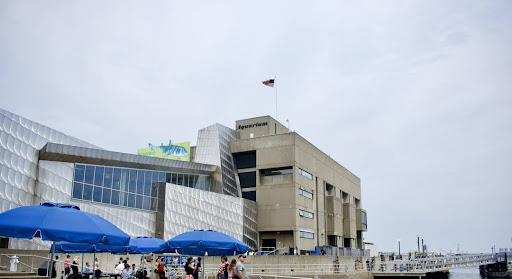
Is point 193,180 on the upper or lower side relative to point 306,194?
upper

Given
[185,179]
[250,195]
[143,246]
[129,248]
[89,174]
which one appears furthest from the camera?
[250,195]

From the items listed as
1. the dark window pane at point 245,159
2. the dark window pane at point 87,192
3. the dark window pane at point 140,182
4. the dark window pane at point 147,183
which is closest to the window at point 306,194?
the dark window pane at point 245,159

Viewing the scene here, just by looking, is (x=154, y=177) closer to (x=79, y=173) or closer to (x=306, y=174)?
(x=79, y=173)

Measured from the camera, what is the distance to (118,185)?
38406mm

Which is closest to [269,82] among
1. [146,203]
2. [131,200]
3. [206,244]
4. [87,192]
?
[146,203]

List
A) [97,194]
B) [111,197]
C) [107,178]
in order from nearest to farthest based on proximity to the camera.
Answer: [97,194]
[111,197]
[107,178]

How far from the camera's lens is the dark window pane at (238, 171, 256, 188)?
5688 centimetres

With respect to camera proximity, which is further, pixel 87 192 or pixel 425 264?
pixel 425 264

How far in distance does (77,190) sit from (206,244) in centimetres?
2161

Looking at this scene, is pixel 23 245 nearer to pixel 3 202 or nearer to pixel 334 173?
pixel 3 202

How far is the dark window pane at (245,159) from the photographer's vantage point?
2269 inches

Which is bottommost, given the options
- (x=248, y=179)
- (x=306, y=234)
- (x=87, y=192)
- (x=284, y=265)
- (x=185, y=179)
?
(x=284, y=265)

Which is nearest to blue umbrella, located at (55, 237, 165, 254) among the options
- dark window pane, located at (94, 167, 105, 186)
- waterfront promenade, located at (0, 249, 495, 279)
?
waterfront promenade, located at (0, 249, 495, 279)

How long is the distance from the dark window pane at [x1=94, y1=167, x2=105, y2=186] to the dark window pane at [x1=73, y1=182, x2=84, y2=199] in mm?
1401
